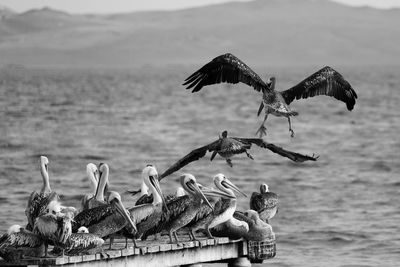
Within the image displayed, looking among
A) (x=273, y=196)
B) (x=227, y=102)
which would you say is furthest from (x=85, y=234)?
(x=227, y=102)

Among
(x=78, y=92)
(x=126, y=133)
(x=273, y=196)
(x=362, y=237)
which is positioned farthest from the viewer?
(x=78, y=92)

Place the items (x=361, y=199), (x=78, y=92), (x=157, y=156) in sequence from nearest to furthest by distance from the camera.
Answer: (x=361, y=199)
(x=157, y=156)
(x=78, y=92)

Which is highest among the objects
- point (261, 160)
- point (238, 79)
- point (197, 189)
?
point (238, 79)

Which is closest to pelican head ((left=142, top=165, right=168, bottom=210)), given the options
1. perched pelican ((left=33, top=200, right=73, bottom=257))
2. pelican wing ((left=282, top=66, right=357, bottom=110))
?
perched pelican ((left=33, top=200, right=73, bottom=257))

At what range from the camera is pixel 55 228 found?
15.3 m

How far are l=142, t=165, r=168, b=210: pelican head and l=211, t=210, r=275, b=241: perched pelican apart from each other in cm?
102

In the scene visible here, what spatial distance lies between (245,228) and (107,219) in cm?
221

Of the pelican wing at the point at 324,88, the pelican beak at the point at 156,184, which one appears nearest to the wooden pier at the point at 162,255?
the pelican beak at the point at 156,184

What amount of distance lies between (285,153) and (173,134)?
4054 cm

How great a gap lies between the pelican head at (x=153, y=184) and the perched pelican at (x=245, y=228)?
3.36ft

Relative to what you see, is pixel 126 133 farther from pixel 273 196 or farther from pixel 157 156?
pixel 273 196

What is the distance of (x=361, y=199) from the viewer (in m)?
34.1

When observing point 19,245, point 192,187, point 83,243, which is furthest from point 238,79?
point 19,245

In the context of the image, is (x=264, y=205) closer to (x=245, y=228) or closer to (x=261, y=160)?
(x=245, y=228)
